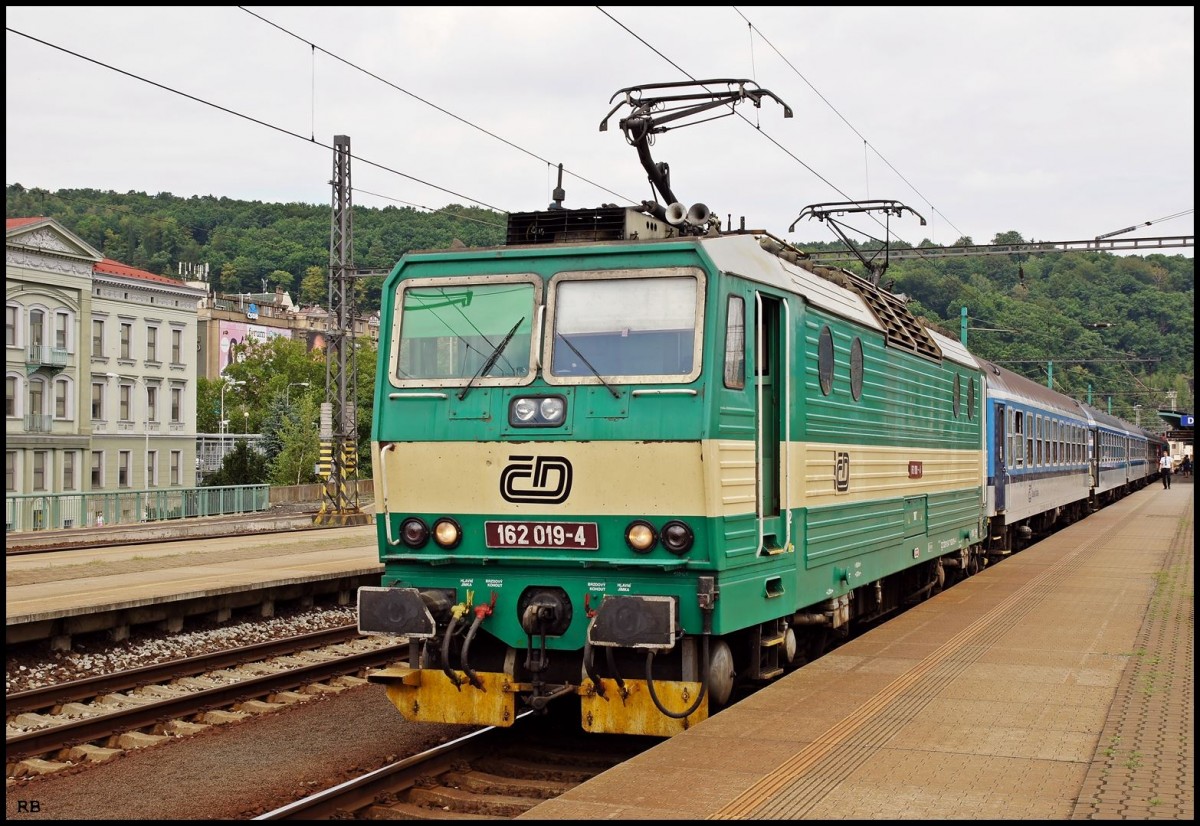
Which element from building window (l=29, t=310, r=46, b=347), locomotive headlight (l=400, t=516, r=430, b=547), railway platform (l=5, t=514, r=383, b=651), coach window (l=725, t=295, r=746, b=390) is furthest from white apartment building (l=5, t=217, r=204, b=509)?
coach window (l=725, t=295, r=746, b=390)

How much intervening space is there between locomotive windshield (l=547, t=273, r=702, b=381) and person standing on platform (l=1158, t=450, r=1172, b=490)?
6286cm

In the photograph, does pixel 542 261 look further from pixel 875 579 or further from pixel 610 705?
pixel 875 579

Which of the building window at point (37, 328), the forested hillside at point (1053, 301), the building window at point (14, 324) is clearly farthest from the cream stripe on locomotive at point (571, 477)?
the building window at point (37, 328)

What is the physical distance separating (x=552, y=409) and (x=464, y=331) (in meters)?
0.96

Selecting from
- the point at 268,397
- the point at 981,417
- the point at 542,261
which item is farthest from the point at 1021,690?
the point at 268,397

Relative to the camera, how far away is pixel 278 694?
39.7 feet

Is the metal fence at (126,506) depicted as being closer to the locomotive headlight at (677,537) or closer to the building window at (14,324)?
the building window at (14,324)

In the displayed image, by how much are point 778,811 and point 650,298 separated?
3.78m

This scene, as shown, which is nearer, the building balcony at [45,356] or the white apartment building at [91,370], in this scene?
the white apartment building at [91,370]

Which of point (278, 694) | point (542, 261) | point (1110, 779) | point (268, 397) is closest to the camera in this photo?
point (1110, 779)

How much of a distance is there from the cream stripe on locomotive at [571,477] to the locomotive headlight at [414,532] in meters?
0.10

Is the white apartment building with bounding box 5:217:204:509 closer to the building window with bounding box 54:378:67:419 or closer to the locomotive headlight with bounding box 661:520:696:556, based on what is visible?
the building window with bounding box 54:378:67:419

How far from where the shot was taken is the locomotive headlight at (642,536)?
28.1 ft

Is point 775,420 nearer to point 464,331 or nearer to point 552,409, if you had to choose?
point 552,409
